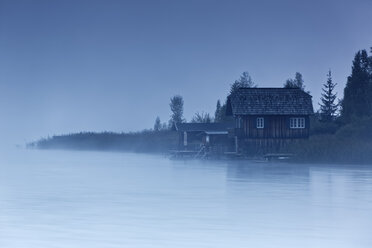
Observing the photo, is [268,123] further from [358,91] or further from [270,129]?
[358,91]

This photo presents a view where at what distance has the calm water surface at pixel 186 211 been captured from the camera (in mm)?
19531

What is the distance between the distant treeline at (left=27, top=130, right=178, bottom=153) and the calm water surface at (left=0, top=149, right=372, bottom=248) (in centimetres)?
4678

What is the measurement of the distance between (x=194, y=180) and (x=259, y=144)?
2982 centimetres

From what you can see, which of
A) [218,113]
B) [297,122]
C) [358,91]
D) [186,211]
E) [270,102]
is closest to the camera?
[186,211]

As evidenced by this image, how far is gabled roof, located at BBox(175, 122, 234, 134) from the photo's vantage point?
254ft

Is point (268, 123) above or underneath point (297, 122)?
underneath

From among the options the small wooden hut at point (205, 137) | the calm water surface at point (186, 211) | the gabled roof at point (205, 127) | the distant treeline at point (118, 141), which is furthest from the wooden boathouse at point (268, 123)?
the calm water surface at point (186, 211)

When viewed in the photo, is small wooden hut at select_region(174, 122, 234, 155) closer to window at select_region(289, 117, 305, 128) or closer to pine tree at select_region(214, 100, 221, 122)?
window at select_region(289, 117, 305, 128)

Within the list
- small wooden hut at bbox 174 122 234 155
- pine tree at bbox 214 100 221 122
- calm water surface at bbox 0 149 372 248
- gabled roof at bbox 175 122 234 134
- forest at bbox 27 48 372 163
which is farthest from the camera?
pine tree at bbox 214 100 221 122

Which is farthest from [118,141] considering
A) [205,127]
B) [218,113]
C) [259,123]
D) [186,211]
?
[186,211]

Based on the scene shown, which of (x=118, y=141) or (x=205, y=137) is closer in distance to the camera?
(x=205, y=137)

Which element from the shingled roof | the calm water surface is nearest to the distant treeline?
the shingled roof

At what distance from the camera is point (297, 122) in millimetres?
71000

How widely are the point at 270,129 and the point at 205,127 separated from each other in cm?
998
